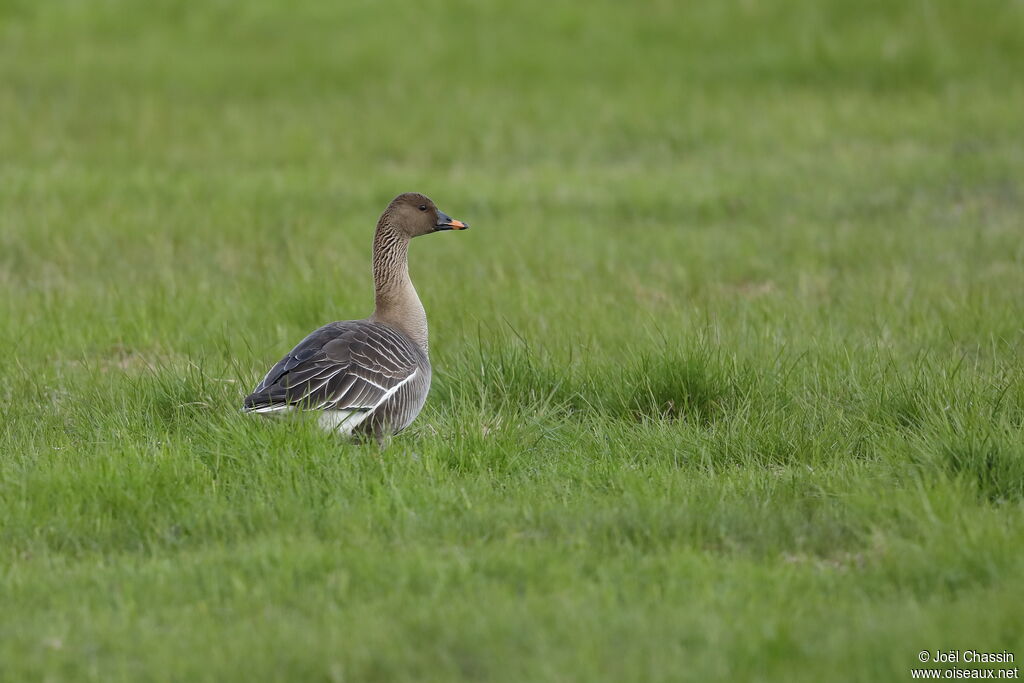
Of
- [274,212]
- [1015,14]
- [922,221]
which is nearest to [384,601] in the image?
[274,212]

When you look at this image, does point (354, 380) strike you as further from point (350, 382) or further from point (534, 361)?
point (534, 361)

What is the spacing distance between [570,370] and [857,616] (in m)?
3.06

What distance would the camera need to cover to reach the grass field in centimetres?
439

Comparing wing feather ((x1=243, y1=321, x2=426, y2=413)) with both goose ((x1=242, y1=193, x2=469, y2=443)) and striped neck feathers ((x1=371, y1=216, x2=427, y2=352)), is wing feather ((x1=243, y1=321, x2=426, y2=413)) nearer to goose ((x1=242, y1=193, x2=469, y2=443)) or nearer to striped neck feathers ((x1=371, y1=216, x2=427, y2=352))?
goose ((x1=242, y1=193, x2=469, y2=443))

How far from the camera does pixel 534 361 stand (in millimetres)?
7211

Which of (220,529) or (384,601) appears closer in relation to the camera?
(384,601)

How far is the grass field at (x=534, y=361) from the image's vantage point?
14.4 ft

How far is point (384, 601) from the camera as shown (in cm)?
452

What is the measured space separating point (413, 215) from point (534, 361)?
4.00 feet

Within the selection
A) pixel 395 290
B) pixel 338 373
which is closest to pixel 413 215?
pixel 395 290

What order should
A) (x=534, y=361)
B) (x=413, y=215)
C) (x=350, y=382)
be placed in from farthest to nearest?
(x=413, y=215) → (x=534, y=361) → (x=350, y=382)

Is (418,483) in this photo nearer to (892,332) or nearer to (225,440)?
(225,440)

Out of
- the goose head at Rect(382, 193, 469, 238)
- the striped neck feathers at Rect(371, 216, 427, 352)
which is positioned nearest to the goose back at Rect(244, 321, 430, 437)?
the striped neck feathers at Rect(371, 216, 427, 352)

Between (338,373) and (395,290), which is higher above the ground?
(395,290)
